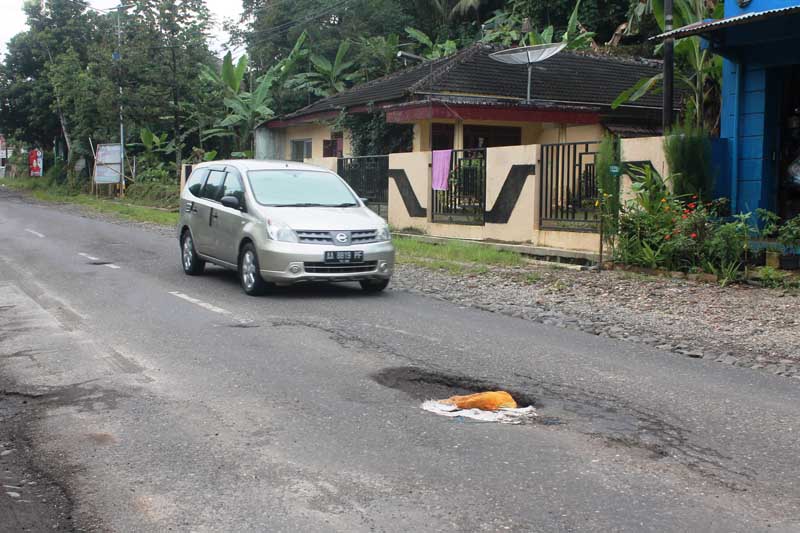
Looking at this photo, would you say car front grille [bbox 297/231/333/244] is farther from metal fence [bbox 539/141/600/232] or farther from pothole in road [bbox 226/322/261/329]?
metal fence [bbox 539/141/600/232]

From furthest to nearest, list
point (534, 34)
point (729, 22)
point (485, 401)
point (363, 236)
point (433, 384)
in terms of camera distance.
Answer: point (534, 34), point (729, 22), point (363, 236), point (433, 384), point (485, 401)

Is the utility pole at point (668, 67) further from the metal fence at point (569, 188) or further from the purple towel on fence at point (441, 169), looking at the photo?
the purple towel on fence at point (441, 169)

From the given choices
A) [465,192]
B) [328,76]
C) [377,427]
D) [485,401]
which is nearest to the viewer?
[377,427]

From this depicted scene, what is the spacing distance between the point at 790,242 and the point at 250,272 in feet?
24.6

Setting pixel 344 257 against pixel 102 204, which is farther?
pixel 102 204

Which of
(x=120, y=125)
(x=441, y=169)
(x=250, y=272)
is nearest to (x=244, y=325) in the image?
(x=250, y=272)

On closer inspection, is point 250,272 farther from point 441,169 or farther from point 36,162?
point 36,162

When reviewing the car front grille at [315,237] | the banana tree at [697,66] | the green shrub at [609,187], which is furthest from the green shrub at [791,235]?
the car front grille at [315,237]

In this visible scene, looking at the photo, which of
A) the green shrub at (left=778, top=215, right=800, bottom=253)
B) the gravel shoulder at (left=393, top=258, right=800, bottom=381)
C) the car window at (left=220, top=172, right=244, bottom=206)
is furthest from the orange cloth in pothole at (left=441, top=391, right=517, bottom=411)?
the green shrub at (left=778, top=215, right=800, bottom=253)

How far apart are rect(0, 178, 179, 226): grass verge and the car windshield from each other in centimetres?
1475

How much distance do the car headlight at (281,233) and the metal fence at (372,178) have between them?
1106 centimetres

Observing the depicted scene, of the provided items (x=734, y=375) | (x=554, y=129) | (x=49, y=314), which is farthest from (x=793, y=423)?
(x=554, y=129)

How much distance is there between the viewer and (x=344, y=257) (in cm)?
1130

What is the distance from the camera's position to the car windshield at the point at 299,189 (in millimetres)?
12055
